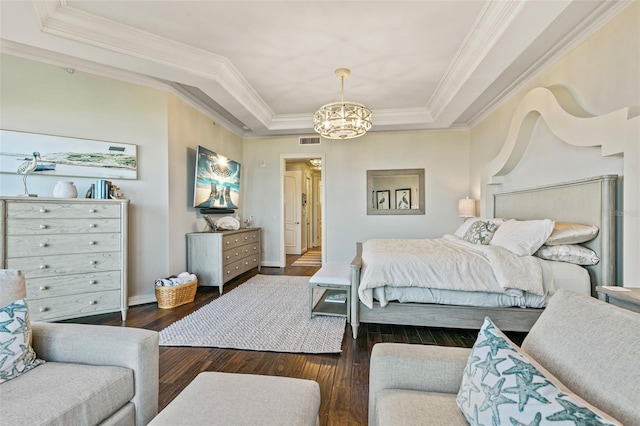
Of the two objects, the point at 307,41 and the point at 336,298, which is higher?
the point at 307,41

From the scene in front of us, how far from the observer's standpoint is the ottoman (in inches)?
35.5

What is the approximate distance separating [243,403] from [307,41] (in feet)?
9.87

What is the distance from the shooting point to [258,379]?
3.77 ft

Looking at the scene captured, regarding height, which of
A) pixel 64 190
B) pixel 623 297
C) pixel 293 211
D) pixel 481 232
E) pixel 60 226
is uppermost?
pixel 64 190

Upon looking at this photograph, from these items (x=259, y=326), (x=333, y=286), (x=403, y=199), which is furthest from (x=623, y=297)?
(x=403, y=199)

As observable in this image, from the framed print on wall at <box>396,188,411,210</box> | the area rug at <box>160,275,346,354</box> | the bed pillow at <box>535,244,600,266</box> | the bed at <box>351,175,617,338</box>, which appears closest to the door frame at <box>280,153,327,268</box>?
the framed print on wall at <box>396,188,411,210</box>

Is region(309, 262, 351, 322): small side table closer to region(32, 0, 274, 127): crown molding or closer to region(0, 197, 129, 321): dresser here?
region(0, 197, 129, 321): dresser

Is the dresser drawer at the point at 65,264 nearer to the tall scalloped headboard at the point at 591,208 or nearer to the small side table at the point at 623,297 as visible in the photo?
the small side table at the point at 623,297

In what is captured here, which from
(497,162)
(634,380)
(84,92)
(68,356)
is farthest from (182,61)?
(497,162)

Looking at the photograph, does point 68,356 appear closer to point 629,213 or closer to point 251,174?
point 629,213

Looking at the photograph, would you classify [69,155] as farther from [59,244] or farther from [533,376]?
[533,376]

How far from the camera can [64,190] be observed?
281 cm

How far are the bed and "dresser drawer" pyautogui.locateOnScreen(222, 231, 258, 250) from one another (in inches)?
89.3

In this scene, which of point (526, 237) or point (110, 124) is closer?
point (526, 237)
